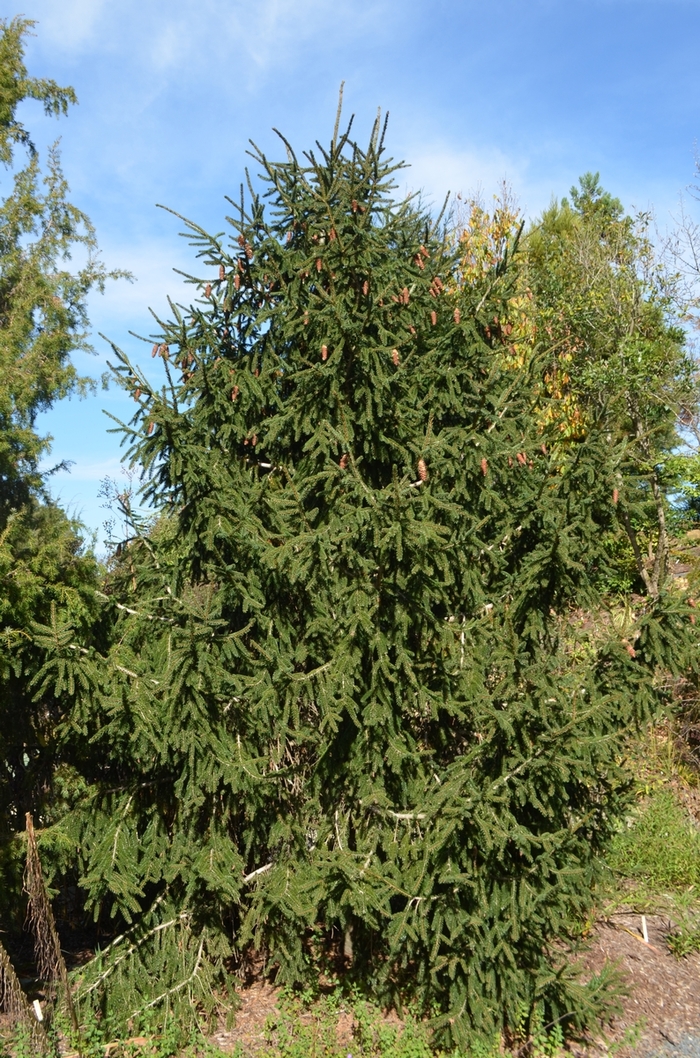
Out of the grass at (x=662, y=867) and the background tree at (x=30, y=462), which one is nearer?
the background tree at (x=30, y=462)

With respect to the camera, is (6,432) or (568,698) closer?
(568,698)

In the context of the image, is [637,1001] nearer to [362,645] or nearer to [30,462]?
[362,645]

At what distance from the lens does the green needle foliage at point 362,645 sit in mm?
5012

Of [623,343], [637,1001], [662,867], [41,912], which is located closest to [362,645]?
[41,912]

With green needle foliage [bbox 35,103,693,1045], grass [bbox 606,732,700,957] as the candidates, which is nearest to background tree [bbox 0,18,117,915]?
green needle foliage [bbox 35,103,693,1045]

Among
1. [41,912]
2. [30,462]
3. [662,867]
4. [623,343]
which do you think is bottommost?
[662,867]

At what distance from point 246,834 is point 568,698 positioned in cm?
244

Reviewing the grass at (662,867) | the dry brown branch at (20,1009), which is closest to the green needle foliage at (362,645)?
the dry brown branch at (20,1009)

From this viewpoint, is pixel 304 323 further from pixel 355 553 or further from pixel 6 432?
pixel 6 432

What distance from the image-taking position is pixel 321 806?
19.6 ft

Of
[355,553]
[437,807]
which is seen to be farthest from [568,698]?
[355,553]

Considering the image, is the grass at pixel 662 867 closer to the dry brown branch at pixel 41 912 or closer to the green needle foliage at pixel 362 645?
the green needle foliage at pixel 362 645

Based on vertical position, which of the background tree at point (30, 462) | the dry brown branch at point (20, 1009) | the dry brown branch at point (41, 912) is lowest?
the dry brown branch at point (20, 1009)

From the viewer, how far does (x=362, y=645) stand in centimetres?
541
